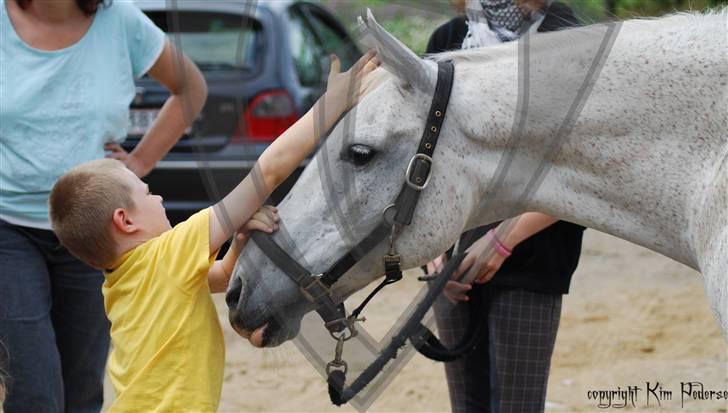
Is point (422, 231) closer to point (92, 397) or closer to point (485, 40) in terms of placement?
point (485, 40)

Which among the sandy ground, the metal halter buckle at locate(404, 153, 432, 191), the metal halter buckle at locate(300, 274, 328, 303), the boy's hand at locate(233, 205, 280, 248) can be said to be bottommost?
the sandy ground

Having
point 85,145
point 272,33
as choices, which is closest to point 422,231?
point 85,145

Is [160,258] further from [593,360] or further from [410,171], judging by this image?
[593,360]

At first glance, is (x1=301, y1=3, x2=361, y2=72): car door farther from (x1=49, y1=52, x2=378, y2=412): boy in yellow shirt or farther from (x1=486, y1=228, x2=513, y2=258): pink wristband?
(x1=486, y1=228, x2=513, y2=258): pink wristband

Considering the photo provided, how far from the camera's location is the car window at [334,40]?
2266 millimetres

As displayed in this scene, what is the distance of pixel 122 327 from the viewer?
2418mm

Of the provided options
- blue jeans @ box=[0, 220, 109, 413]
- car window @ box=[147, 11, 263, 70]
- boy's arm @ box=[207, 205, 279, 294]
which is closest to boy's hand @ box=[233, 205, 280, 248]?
boy's arm @ box=[207, 205, 279, 294]

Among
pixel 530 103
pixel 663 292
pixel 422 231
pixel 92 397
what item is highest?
pixel 530 103

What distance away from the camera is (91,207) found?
2.37m

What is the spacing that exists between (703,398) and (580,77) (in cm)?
285

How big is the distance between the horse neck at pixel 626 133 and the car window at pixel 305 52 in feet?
1.54

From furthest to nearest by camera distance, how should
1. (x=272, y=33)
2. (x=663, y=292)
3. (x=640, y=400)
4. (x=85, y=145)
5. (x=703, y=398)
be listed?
(x=663, y=292), (x=640, y=400), (x=703, y=398), (x=272, y=33), (x=85, y=145)

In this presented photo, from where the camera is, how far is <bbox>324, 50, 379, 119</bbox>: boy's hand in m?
2.23

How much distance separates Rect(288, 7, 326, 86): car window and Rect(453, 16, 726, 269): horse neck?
470 millimetres
